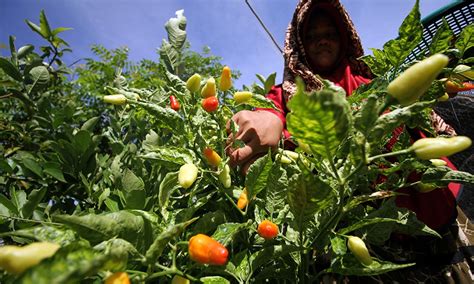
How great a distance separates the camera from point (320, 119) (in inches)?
14.6

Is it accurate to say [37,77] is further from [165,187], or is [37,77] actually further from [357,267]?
[357,267]

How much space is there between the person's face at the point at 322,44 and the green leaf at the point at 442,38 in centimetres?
95

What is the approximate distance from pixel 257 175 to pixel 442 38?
1.42 feet

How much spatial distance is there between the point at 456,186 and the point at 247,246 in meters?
0.87

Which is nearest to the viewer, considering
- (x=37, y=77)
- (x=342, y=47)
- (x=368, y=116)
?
(x=368, y=116)

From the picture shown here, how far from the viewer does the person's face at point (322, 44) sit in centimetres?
158

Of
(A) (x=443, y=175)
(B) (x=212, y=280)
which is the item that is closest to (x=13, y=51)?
(B) (x=212, y=280)

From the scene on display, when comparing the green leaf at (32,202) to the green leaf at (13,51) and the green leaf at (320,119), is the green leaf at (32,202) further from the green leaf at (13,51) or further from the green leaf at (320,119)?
the green leaf at (13,51)

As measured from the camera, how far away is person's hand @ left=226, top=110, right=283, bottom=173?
786mm

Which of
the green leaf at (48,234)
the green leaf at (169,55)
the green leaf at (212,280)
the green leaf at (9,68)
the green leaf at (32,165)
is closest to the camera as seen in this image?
the green leaf at (48,234)

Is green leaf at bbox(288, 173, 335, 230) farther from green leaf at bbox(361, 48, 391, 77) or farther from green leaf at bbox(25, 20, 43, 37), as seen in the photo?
green leaf at bbox(25, 20, 43, 37)

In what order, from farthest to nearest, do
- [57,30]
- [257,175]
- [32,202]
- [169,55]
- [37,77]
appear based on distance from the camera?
[57,30]
[37,77]
[169,55]
[32,202]
[257,175]

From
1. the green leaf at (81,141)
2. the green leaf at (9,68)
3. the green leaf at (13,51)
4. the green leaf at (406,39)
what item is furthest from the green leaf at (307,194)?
the green leaf at (13,51)

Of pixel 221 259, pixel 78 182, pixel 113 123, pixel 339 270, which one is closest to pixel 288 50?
pixel 113 123
